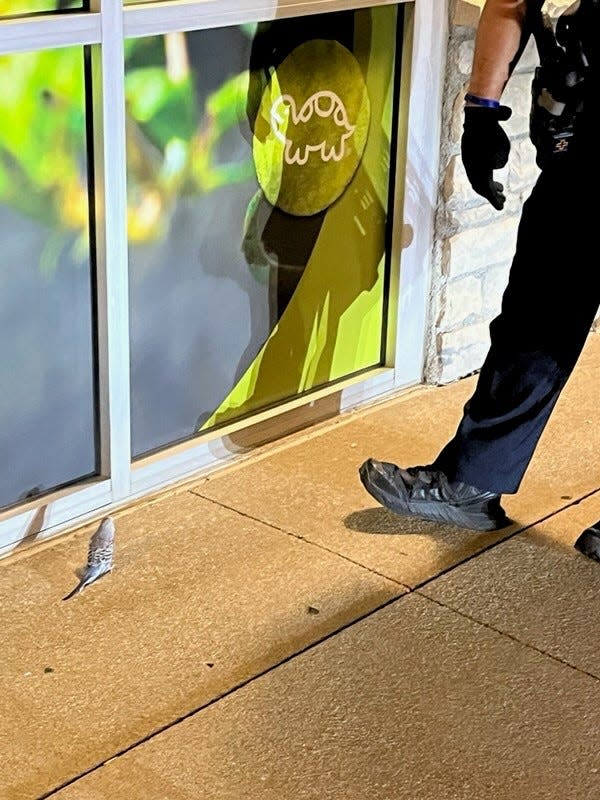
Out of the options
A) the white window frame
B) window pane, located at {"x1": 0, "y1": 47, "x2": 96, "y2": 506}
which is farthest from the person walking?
window pane, located at {"x1": 0, "y1": 47, "x2": 96, "y2": 506}

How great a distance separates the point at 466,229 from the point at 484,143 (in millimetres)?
1094

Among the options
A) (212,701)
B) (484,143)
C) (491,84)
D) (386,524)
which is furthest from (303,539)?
(491,84)

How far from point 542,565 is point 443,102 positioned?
1575 millimetres

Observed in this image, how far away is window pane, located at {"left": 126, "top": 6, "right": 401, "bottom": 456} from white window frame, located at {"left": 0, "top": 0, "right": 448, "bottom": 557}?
0.05 m

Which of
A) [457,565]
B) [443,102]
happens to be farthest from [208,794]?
[443,102]

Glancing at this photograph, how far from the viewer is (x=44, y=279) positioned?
3188 millimetres

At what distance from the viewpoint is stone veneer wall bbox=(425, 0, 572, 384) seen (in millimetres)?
4066

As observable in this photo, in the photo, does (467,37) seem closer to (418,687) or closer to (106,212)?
(106,212)

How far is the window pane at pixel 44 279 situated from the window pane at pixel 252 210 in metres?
0.17

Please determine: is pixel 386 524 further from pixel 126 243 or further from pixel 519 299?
pixel 126 243

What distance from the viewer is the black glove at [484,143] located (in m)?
3.14

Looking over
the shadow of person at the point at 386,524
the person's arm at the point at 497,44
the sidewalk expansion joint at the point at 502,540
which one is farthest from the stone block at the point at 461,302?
the person's arm at the point at 497,44

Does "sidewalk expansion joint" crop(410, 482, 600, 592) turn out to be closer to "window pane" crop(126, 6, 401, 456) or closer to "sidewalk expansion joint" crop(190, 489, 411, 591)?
"sidewalk expansion joint" crop(190, 489, 411, 591)

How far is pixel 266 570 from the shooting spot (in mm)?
3248
